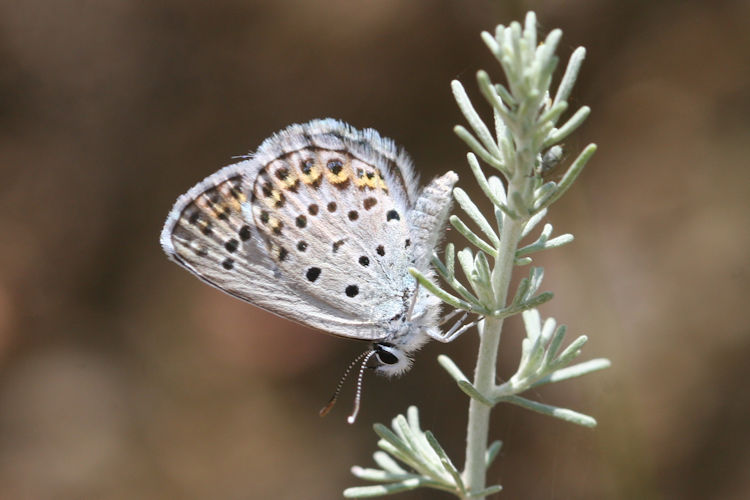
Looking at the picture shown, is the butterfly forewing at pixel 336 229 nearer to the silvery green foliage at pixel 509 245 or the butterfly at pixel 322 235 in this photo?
the butterfly at pixel 322 235

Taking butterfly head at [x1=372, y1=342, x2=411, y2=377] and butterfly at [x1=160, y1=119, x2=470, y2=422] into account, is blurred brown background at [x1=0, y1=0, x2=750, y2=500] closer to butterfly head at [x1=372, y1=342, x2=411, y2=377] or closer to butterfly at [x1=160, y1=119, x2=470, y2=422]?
butterfly head at [x1=372, y1=342, x2=411, y2=377]

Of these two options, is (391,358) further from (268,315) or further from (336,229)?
(268,315)

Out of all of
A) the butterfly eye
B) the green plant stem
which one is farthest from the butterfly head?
the green plant stem

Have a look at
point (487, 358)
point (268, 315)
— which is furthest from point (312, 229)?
point (268, 315)

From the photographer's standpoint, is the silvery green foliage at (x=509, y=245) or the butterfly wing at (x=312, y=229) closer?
the silvery green foliage at (x=509, y=245)

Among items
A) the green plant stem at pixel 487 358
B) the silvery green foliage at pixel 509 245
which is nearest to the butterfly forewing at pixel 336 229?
the silvery green foliage at pixel 509 245

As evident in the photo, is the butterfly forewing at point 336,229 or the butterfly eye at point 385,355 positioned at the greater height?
the butterfly forewing at point 336,229
